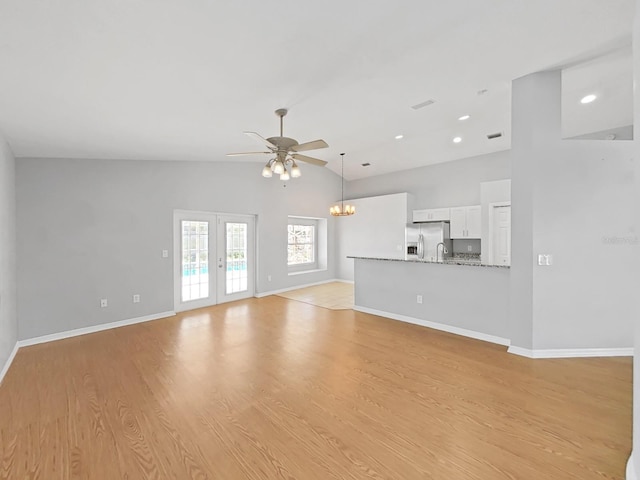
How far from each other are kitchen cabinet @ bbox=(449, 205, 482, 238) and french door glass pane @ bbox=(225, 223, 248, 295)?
473 centimetres

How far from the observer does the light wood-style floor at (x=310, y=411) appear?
5.75 ft

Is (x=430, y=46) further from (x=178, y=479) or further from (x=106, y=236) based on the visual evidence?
(x=106, y=236)

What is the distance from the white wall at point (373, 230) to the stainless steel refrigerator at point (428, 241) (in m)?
0.20

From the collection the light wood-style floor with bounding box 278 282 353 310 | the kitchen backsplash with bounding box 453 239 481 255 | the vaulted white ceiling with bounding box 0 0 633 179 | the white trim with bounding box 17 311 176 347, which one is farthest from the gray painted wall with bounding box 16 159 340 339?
the kitchen backsplash with bounding box 453 239 481 255

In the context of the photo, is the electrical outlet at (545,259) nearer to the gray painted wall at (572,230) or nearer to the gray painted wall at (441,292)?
the gray painted wall at (572,230)

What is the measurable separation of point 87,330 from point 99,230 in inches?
58.3

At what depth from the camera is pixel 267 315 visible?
16.7 feet

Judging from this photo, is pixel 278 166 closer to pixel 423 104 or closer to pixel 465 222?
pixel 423 104

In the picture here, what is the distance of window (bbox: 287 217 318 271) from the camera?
7.95m

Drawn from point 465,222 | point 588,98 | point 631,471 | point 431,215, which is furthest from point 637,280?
point 431,215

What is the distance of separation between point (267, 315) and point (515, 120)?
179 inches

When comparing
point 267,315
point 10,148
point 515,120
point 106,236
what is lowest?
point 267,315

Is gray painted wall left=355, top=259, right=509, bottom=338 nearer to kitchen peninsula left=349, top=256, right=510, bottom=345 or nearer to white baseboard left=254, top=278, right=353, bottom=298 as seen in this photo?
kitchen peninsula left=349, top=256, right=510, bottom=345

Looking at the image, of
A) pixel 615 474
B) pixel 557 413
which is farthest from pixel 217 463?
pixel 557 413
